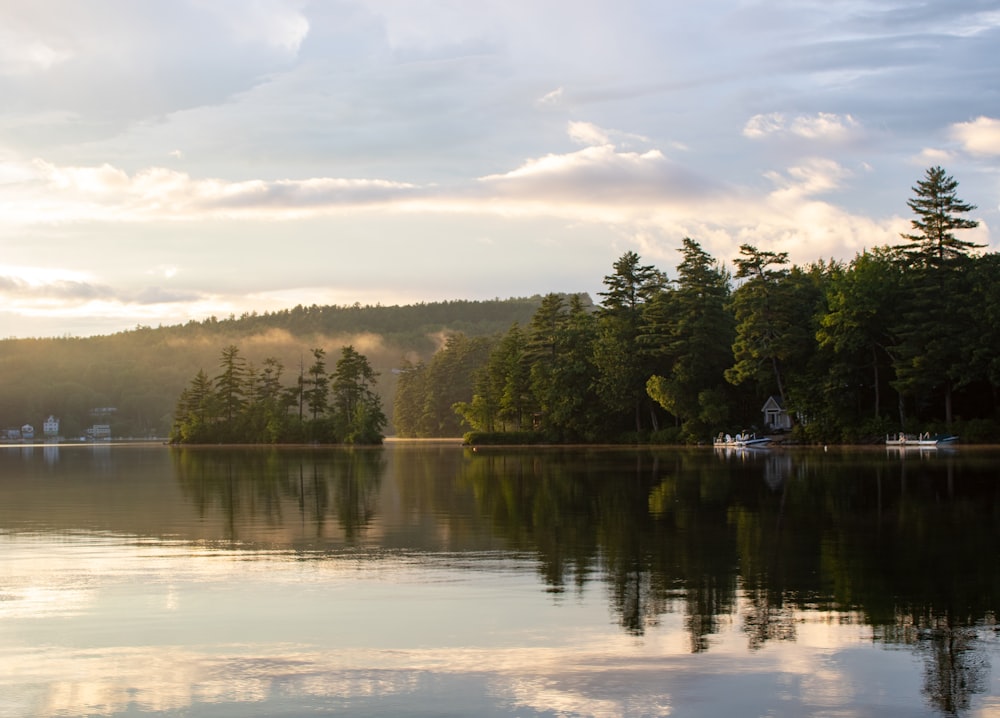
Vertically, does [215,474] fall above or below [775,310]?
below

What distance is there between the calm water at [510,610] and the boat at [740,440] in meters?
53.1

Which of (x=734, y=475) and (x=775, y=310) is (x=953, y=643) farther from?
(x=775, y=310)

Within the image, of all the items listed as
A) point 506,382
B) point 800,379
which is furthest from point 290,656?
point 506,382

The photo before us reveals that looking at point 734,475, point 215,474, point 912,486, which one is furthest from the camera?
point 215,474

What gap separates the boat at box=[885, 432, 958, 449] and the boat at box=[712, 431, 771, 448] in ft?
30.3

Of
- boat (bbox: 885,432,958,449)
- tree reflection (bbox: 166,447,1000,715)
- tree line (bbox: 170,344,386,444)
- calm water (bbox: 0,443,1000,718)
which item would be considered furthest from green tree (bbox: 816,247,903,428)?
tree line (bbox: 170,344,386,444)

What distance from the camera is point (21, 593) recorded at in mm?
14703

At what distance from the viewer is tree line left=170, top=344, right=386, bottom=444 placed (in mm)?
120125

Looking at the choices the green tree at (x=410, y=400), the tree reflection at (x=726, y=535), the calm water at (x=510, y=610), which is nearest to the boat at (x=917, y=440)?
the tree reflection at (x=726, y=535)

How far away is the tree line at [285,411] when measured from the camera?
120 metres

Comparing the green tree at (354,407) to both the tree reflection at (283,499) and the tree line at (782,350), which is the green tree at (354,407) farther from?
the tree reflection at (283,499)

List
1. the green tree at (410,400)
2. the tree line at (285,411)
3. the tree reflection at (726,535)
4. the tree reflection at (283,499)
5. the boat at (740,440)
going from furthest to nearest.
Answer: the green tree at (410,400) < the tree line at (285,411) < the boat at (740,440) < the tree reflection at (283,499) < the tree reflection at (726,535)

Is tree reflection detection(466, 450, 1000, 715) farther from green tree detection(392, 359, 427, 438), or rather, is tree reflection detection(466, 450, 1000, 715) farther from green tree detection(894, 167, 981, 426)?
green tree detection(392, 359, 427, 438)

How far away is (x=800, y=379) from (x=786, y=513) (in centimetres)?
5855
